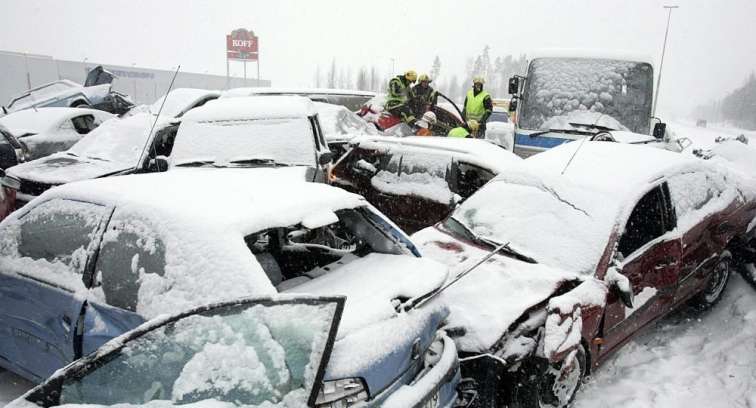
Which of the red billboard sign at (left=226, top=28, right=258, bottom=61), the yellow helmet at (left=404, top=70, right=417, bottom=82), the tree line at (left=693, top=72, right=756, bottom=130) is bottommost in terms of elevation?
the tree line at (left=693, top=72, right=756, bottom=130)

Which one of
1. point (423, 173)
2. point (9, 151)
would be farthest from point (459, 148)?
point (9, 151)

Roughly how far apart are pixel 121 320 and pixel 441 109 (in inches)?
370

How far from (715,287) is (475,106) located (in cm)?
603

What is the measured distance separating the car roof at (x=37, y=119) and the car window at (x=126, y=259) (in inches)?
338

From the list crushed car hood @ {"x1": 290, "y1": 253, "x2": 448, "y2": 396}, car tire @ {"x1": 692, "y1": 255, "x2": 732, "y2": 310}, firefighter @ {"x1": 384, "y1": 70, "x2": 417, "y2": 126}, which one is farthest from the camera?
firefighter @ {"x1": 384, "y1": 70, "x2": 417, "y2": 126}

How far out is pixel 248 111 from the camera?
650cm

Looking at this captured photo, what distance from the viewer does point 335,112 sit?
9250 millimetres

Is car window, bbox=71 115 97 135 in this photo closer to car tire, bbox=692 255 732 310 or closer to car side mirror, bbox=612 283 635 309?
car side mirror, bbox=612 283 635 309

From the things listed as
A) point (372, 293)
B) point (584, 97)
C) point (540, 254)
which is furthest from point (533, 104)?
point (372, 293)

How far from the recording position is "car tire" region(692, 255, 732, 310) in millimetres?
5086

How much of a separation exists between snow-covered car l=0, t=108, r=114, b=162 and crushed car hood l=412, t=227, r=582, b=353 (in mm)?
8273

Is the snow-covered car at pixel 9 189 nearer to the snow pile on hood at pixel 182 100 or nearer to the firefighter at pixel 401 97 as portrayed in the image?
the snow pile on hood at pixel 182 100

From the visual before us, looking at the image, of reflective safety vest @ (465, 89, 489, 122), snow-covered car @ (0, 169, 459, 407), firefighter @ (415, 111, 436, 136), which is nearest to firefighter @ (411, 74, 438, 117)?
firefighter @ (415, 111, 436, 136)

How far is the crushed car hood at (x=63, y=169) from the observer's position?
19.3 feet
